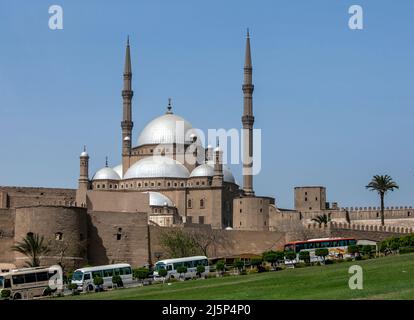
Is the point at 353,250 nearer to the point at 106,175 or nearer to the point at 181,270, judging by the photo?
the point at 181,270

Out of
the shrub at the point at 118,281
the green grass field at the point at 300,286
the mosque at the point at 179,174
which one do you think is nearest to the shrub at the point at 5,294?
the green grass field at the point at 300,286

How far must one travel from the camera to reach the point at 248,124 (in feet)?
282

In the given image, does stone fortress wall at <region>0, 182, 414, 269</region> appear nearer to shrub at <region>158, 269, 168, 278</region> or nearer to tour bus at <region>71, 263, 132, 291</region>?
tour bus at <region>71, 263, 132, 291</region>

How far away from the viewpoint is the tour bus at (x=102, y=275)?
47250 millimetres

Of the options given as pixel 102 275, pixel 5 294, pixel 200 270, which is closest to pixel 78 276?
pixel 102 275

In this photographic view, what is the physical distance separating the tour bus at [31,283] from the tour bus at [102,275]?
0.76 m

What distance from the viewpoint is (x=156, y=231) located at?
222 feet

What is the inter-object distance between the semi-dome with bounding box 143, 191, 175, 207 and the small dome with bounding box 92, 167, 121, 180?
5.49 meters

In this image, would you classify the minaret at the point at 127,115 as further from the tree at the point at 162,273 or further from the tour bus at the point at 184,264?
the tree at the point at 162,273

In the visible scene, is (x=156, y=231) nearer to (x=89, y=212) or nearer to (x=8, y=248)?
(x=89, y=212)

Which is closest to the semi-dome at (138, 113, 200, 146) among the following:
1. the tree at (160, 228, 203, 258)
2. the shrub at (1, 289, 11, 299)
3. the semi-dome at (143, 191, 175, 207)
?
the semi-dome at (143, 191, 175, 207)

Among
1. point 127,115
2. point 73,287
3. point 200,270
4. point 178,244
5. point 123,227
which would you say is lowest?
point 73,287

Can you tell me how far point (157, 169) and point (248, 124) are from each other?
25.0ft
